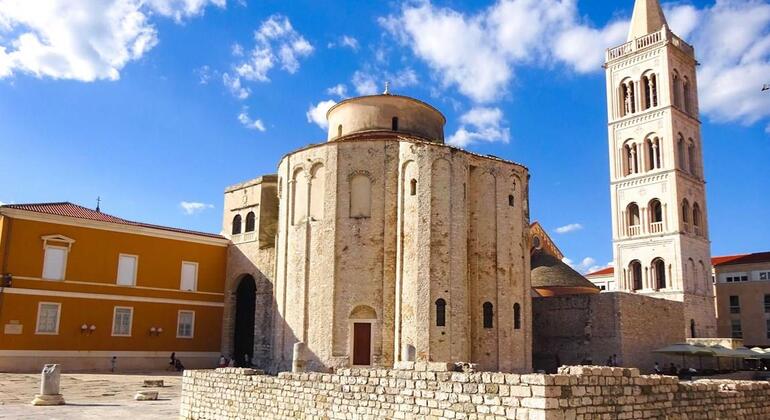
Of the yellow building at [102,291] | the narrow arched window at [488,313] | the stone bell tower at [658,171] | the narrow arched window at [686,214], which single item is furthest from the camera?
the narrow arched window at [686,214]

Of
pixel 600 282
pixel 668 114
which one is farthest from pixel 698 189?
pixel 600 282

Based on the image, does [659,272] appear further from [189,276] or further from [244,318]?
[189,276]

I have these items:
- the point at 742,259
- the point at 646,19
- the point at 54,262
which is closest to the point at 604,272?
the point at 742,259

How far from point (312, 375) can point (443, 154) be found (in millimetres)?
13891

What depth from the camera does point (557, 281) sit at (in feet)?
118

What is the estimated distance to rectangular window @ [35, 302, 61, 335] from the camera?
87.9 ft

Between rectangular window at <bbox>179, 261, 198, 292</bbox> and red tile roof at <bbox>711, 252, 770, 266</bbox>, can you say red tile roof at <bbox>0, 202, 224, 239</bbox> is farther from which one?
red tile roof at <bbox>711, 252, 770, 266</bbox>

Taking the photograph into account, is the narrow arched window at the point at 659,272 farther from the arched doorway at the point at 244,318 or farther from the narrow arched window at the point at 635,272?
the arched doorway at the point at 244,318

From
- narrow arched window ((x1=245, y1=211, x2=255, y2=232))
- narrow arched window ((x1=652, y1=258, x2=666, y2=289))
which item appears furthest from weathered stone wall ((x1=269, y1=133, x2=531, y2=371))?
narrow arched window ((x1=652, y1=258, x2=666, y2=289))

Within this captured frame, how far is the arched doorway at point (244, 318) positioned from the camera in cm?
3244

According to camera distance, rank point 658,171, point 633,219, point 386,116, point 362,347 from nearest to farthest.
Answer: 1. point 362,347
2. point 386,116
3. point 658,171
4. point 633,219

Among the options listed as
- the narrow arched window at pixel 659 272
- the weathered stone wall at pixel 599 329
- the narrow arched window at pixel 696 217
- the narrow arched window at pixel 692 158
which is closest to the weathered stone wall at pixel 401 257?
the weathered stone wall at pixel 599 329

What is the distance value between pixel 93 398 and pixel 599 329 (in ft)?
69.6

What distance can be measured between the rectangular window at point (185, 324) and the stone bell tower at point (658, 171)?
28492mm
